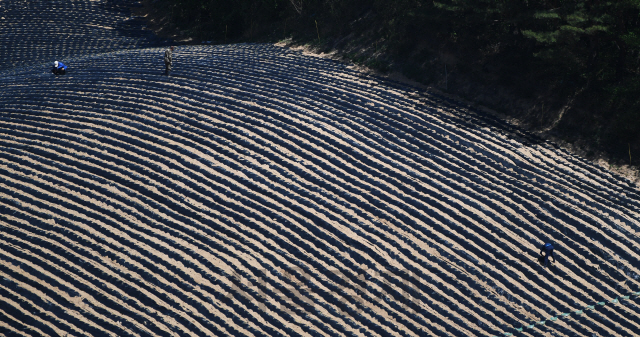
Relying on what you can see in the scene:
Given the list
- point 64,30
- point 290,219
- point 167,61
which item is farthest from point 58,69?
point 290,219

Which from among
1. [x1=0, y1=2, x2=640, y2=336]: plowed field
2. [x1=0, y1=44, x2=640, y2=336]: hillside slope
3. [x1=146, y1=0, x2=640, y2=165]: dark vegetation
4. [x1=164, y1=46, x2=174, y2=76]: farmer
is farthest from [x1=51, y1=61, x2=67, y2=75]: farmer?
[x1=146, y1=0, x2=640, y2=165]: dark vegetation

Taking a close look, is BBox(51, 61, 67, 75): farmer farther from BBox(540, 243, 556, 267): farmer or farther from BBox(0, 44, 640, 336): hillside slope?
BBox(540, 243, 556, 267): farmer

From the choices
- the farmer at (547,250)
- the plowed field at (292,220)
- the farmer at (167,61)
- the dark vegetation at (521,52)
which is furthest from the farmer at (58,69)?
the farmer at (547,250)

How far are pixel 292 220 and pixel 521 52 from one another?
1246cm

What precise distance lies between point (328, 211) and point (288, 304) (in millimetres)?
2855

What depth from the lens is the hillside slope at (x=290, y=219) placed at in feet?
34.2

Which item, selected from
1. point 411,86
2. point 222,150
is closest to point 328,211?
point 222,150

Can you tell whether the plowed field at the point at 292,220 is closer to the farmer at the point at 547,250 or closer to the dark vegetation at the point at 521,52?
the farmer at the point at 547,250

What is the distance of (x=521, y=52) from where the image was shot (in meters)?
19.1

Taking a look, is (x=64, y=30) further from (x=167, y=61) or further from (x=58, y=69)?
(x=167, y=61)

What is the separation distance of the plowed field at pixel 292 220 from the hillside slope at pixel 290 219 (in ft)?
0.14

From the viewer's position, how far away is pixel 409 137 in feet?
50.9

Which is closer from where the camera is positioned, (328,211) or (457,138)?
(328,211)

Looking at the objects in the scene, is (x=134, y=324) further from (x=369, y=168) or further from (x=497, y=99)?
(x=497, y=99)
